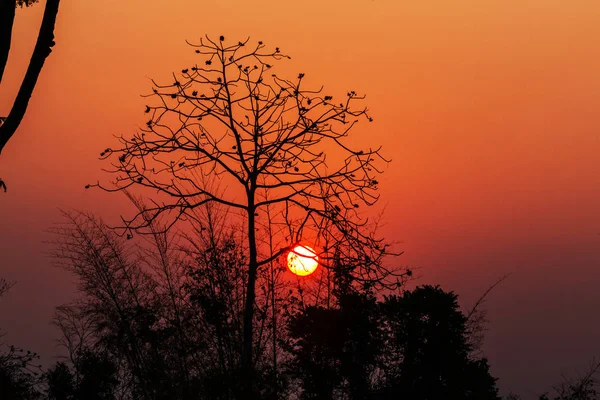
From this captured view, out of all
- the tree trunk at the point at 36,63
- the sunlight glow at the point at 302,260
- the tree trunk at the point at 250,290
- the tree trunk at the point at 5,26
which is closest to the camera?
the tree trunk at the point at 5,26

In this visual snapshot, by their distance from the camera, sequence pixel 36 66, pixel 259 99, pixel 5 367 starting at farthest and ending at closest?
pixel 5 367, pixel 259 99, pixel 36 66

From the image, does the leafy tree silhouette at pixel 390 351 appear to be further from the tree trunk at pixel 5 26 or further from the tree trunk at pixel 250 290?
the tree trunk at pixel 5 26

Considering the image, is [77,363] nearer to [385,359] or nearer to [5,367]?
[5,367]

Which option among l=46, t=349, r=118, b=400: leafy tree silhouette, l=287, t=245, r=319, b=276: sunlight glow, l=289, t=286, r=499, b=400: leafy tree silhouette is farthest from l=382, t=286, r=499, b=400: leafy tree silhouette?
l=46, t=349, r=118, b=400: leafy tree silhouette

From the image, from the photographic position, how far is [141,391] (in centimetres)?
1241

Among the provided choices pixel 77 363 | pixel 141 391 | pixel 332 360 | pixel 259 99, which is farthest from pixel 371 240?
pixel 77 363

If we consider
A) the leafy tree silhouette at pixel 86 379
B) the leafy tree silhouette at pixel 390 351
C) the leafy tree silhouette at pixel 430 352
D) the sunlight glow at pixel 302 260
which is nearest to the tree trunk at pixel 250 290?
the sunlight glow at pixel 302 260

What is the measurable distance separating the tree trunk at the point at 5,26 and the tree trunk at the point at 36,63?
25cm

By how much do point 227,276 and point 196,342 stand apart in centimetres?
149

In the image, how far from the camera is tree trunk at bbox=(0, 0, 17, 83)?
5.37m

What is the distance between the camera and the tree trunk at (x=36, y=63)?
223 inches

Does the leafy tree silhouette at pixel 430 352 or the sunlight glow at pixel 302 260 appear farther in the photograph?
the leafy tree silhouette at pixel 430 352

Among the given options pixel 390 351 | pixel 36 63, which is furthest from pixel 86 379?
pixel 36 63

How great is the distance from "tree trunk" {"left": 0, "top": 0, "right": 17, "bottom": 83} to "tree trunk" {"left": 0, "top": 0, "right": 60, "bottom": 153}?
247 millimetres
